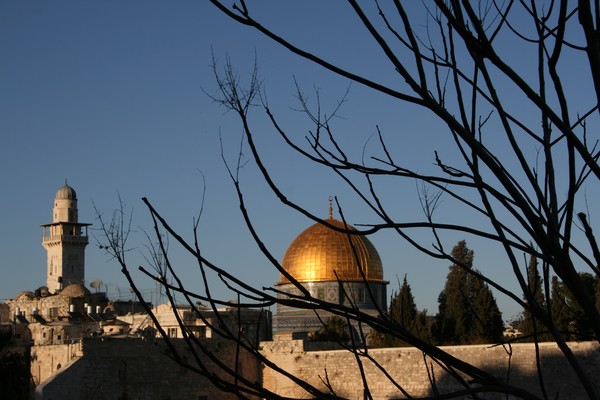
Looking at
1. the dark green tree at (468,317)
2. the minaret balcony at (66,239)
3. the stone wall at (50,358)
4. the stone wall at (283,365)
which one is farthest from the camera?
the minaret balcony at (66,239)

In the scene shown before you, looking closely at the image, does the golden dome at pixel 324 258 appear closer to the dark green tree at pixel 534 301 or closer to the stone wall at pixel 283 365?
the dark green tree at pixel 534 301

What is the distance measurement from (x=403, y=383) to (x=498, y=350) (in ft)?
Result: 8.43

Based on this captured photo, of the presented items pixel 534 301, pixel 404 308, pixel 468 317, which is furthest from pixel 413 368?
pixel 534 301

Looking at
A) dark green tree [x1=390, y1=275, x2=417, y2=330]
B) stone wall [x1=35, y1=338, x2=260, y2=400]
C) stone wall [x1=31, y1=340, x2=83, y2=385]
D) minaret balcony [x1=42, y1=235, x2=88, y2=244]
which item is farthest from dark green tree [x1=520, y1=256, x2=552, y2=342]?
minaret balcony [x1=42, y1=235, x2=88, y2=244]

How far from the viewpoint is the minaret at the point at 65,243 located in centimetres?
5459

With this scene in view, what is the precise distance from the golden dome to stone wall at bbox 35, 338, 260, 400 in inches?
668

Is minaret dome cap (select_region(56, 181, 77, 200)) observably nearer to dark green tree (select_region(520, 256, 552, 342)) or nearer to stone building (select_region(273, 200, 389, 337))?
stone building (select_region(273, 200, 389, 337))

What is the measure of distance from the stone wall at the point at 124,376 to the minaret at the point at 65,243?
34571 mm

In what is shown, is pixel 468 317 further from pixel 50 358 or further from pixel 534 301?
pixel 534 301

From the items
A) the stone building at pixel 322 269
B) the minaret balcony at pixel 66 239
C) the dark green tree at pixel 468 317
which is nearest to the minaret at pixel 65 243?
the minaret balcony at pixel 66 239

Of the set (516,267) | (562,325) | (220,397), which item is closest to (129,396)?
(220,397)

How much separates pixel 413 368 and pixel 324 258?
18.2 m

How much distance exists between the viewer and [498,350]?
1917 centimetres

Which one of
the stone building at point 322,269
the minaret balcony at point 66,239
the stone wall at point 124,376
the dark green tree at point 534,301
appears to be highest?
the minaret balcony at point 66,239
